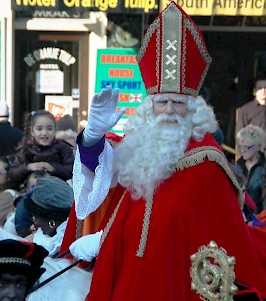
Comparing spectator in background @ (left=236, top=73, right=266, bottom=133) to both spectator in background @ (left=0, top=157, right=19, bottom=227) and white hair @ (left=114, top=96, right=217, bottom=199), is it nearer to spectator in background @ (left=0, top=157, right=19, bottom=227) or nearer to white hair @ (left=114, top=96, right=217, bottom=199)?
spectator in background @ (left=0, top=157, right=19, bottom=227)

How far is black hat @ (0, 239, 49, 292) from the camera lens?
138 inches

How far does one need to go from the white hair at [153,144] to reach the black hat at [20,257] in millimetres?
613

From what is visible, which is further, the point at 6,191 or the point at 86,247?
the point at 6,191

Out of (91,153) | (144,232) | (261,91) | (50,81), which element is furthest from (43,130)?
(50,81)

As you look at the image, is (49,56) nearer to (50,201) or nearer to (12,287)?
(50,201)

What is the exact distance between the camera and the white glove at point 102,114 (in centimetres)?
392

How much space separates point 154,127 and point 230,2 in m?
6.91

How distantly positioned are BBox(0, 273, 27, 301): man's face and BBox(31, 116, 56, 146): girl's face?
11.2 ft

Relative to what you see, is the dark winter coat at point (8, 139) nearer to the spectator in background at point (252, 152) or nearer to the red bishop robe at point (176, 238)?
the spectator in background at point (252, 152)

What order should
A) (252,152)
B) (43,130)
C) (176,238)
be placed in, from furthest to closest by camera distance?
(252,152)
(43,130)
(176,238)

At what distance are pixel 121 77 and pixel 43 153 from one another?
4101 millimetres

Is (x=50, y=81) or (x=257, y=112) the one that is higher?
(x=50, y=81)

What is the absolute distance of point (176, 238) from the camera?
3.78 metres

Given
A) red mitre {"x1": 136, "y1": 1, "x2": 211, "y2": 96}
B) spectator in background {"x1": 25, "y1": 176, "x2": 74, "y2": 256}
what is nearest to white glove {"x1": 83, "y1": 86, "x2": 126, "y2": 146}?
red mitre {"x1": 136, "y1": 1, "x2": 211, "y2": 96}
